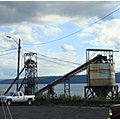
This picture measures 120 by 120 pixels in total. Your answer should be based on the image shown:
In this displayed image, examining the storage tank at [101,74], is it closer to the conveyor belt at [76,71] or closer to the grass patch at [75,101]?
the conveyor belt at [76,71]

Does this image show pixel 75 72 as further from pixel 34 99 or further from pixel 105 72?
pixel 34 99

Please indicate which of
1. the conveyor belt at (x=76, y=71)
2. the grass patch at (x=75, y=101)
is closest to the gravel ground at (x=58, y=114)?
the grass patch at (x=75, y=101)

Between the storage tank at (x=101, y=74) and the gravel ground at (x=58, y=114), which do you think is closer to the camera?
the gravel ground at (x=58, y=114)

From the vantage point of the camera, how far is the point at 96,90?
187 ft

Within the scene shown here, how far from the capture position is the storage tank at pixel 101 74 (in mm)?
55562

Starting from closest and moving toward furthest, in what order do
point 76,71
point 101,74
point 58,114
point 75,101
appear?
1. point 58,114
2. point 75,101
3. point 101,74
4. point 76,71

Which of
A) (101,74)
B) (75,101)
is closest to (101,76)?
(101,74)

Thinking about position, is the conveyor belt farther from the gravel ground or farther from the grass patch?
the gravel ground

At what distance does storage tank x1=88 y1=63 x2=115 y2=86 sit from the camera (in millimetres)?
55562

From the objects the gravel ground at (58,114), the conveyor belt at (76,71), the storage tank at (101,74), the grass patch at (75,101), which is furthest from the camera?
the conveyor belt at (76,71)

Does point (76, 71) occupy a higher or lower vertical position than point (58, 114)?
higher

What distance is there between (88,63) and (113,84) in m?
4.95

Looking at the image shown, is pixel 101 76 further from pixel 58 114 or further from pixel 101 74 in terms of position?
pixel 58 114

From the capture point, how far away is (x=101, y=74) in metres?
55.4
